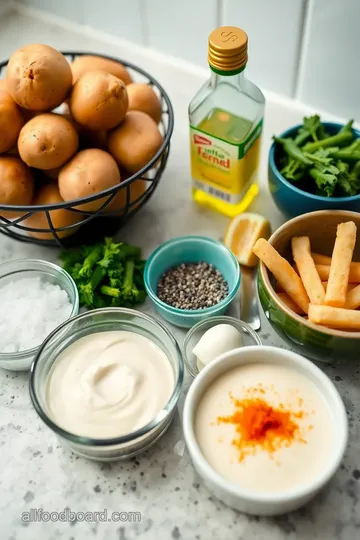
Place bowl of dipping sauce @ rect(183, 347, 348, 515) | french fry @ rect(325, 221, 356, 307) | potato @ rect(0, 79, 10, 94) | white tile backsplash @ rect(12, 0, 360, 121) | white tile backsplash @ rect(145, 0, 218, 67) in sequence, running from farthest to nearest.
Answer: white tile backsplash @ rect(145, 0, 218, 67)
white tile backsplash @ rect(12, 0, 360, 121)
potato @ rect(0, 79, 10, 94)
french fry @ rect(325, 221, 356, 307)
bowl of dipping sauce @ rect(183, 347, 348, 515)

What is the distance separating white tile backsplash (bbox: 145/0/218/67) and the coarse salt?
55cm

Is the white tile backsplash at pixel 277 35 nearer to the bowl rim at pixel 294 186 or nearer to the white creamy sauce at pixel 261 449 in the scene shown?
the bowl rim at pixel 294 186

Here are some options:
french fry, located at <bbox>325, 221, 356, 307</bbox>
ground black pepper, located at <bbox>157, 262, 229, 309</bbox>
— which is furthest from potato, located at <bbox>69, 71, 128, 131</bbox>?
french fry, located at <bbox>325, 221, 356, 307</bbox>

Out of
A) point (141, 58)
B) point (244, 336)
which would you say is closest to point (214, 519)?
point (244, 336)

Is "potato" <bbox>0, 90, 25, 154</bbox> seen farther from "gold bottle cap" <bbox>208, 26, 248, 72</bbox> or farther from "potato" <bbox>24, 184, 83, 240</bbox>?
"gold bottle cap" <bbox>208, 26, 248, 72</bbox>

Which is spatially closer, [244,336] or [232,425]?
[232,425]

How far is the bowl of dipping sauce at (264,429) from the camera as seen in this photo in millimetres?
611

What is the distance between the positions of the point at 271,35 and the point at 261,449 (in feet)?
2.26

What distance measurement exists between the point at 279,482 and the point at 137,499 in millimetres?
171

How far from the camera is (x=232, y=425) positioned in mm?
659

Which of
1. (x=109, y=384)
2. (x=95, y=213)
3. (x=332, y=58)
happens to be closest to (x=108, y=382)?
(x=109, y=384)

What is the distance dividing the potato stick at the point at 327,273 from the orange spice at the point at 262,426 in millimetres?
194

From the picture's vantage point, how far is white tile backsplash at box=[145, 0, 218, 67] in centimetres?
103

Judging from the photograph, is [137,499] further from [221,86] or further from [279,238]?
[221,86]
